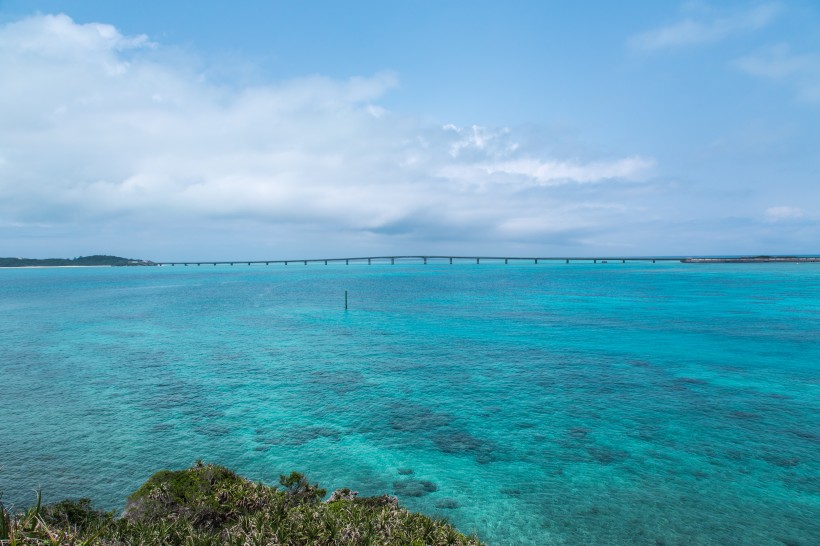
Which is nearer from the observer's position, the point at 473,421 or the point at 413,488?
the point at 413,488

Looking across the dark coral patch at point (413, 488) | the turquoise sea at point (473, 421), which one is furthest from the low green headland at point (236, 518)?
the turquoise sea at point (473, 421)

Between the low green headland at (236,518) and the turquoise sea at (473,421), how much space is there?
17.1 feet

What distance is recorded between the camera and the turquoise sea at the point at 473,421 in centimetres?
1597

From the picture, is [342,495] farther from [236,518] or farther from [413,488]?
[413,488]

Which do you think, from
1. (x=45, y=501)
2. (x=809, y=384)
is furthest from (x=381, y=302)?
(x=45, y=501)

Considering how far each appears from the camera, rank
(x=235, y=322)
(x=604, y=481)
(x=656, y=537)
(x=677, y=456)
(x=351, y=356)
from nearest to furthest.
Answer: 1. (x=656, y=537)
2. (x=604, y=481)
3. (x=677, y=456)
4. (x=351, y=356)
5. (x=235, y=322)

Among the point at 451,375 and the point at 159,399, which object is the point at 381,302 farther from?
the point at 159,399

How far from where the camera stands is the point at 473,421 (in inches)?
943

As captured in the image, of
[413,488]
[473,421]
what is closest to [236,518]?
[413,488]

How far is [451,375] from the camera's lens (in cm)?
3303

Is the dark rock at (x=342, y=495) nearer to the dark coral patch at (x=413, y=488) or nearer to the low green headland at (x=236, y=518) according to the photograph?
the low green headland at (x=236, y=518)

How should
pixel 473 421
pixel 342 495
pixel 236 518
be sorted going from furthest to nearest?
pixel 473 421 → pixel 342 495 → pixel 236 518

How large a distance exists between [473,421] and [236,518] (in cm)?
1526

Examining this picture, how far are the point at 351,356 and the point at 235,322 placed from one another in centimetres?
2745
